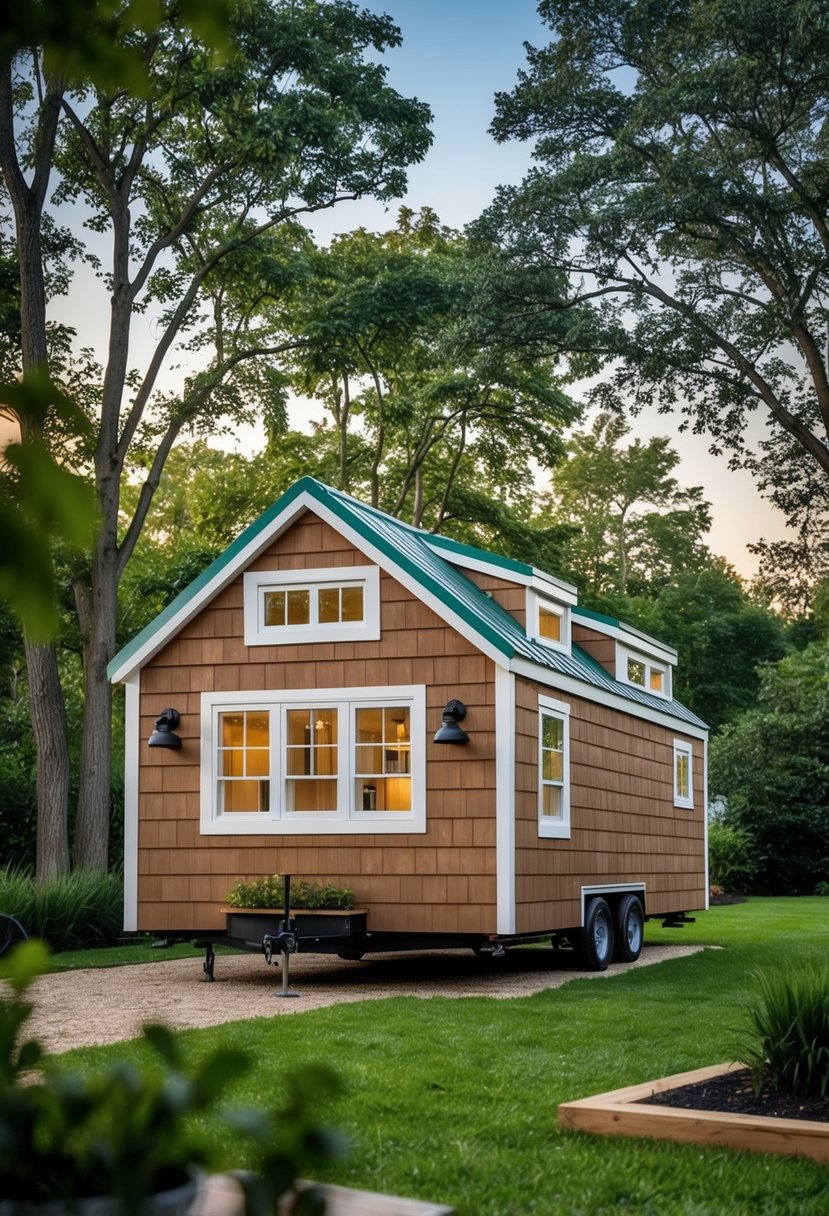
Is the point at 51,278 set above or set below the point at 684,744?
above

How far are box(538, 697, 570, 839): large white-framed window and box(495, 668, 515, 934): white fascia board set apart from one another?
960 millimetres

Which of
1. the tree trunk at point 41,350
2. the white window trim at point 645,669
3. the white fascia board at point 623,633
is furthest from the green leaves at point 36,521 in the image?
the tree trunk at point 41,350

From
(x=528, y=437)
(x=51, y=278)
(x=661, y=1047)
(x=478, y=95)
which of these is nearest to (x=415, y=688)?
(x=661, y=1047)

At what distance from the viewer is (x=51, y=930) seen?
17.8 metres

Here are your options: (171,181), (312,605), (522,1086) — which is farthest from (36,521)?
(171,181)

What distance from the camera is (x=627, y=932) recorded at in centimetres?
1742

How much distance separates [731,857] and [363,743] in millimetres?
19665

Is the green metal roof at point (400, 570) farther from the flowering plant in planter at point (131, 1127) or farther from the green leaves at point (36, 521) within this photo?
the green leaves at point (36, 521)

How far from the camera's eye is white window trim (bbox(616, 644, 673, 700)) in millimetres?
19172

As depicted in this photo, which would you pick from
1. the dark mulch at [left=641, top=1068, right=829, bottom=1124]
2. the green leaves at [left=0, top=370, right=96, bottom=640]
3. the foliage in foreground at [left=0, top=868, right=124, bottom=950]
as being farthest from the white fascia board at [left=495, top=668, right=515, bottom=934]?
the green leaves at [left=0, top=370, right=96, bottom=640]

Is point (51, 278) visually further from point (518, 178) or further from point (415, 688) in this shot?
point (415, 688)

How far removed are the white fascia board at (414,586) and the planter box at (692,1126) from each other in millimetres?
7558

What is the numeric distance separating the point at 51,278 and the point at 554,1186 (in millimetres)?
20337

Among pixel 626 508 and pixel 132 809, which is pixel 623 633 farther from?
pixel 626 508
